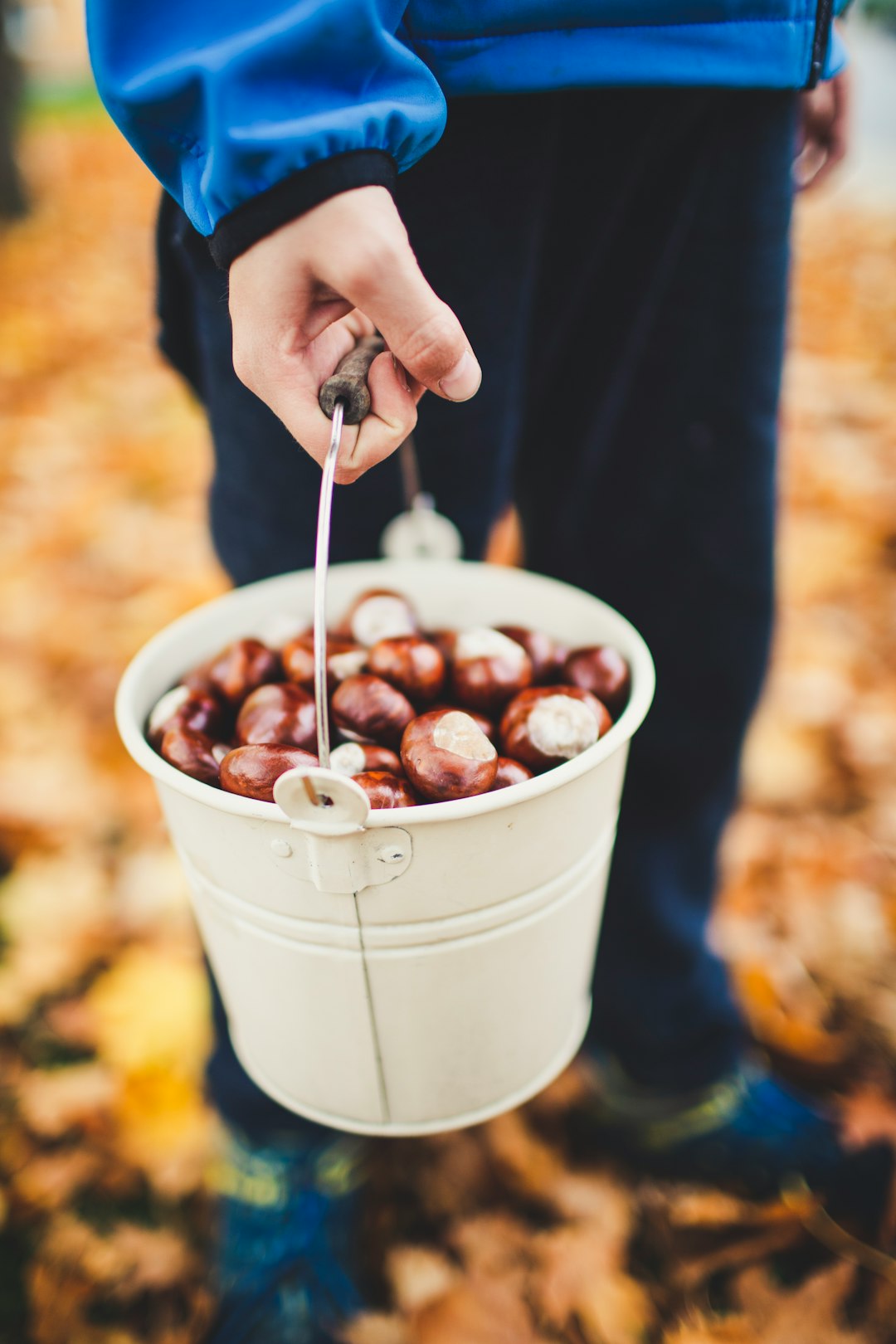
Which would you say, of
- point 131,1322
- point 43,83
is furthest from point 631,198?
point 43,83

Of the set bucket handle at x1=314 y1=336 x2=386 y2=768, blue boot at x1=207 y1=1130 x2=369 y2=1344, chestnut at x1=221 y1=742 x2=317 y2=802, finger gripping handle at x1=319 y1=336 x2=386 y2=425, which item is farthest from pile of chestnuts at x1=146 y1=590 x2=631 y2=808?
blue boot at x1=207 y1=1130 x2=369 y2=1344

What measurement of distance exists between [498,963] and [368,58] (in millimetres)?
677

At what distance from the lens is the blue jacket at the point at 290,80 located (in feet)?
1.86

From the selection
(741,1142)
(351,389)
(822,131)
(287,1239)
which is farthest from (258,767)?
(822,131)

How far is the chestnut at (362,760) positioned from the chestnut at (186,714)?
5.1 inches

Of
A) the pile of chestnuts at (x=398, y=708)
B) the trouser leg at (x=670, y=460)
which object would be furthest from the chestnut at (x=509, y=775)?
the trouser leg at (x=670, y=460)

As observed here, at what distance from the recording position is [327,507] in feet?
2.11

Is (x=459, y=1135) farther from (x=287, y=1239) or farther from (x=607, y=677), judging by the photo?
(x=607, y=677)

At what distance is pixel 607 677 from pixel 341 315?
397mm

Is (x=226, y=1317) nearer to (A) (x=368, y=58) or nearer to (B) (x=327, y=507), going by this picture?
(B) (x=327, y=507)

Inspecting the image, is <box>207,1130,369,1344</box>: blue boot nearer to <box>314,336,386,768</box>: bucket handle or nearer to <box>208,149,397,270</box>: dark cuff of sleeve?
<box>314,336,386,768</box>: bucket handle

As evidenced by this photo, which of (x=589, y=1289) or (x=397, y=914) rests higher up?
(x=397, y=914)

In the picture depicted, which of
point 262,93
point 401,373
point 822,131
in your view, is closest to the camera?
point 262,93

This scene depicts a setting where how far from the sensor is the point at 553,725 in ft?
2.63
